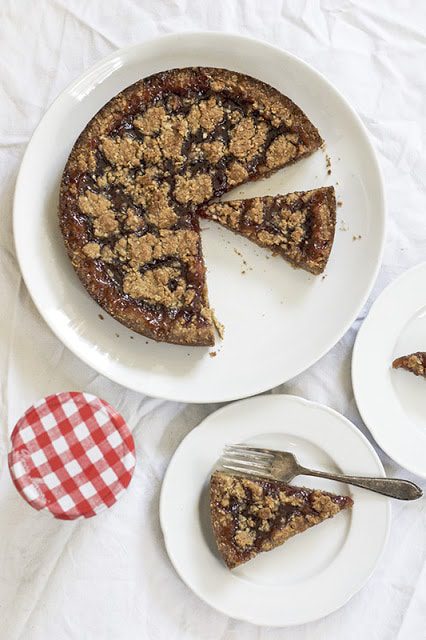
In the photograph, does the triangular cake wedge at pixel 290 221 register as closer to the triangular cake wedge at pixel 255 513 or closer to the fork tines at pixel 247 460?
the fork tines at pixel 247 460

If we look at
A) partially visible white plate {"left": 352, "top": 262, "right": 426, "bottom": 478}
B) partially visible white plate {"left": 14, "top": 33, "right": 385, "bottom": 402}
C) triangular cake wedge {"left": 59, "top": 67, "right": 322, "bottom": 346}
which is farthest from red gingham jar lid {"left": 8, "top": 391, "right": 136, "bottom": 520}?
partially visible white plate {"left": 352, "top": 262, "right": 426, "bottom": 478}

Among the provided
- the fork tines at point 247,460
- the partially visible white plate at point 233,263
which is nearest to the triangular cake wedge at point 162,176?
the partially visible white plate at point 233,263

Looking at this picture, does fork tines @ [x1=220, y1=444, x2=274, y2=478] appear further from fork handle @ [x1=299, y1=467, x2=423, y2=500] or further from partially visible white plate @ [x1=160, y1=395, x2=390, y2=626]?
fork handle @ [x1=299, y1=467, x2=423, y2=500]

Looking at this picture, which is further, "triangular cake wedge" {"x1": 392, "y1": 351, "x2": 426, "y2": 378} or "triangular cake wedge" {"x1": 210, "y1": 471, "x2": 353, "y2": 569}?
"triangular cake wedge" {"x1": 392, "y1": 351, "x2": 426, "y2": 378}

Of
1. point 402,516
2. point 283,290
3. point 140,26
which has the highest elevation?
point 140,26

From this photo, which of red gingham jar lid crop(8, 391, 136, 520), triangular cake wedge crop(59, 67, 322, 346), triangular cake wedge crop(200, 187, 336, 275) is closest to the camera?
red gingham jar lid crop(8, 391, 136, 520)

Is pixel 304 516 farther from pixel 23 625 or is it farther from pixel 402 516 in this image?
pixel 23 625

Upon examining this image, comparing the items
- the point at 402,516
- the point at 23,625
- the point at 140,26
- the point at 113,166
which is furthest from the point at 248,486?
the point at 140,26

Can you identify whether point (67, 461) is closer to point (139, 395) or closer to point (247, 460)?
point (139, 395)
